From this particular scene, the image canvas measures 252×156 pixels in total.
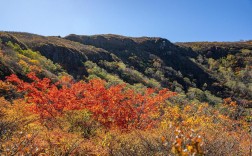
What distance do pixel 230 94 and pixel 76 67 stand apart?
56.8 metres

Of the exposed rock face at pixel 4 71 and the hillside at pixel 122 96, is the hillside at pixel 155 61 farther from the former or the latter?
the exposed rock face at pixel 4 71

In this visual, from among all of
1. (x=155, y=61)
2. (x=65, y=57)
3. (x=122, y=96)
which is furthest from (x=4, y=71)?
(x=155, y=61)

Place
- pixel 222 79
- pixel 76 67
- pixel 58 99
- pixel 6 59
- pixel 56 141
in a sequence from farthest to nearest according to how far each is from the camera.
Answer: pixel 222 79, pixel 76 67, pixel 6 59, pixel 58 99, pixel 56 141

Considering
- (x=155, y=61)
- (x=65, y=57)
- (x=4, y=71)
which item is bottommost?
(x=155, y=61)

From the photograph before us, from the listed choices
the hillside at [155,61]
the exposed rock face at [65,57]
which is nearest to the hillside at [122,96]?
the exposed rock face at [65,57]

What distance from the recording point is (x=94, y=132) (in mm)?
19641

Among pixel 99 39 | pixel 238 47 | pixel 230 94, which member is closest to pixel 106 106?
pixel 230 94

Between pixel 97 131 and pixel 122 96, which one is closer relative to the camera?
pixel 97 131

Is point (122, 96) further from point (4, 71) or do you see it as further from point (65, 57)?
point (65, 57)

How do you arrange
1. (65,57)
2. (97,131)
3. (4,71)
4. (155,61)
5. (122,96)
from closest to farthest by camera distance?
(97,131) < (122,96) < (4,71) < (65,57) < (155,61)

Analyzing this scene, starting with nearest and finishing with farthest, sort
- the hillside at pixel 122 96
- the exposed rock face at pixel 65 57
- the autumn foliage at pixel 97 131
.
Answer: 1. the autumn foliage at pixel 97 131
2. the hillside at pixel 122 96
3. the exposed rock face at pixel 65 57

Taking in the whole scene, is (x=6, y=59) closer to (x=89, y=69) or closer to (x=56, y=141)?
(x=56, y=141)

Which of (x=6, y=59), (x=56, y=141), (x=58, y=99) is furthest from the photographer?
(x=6, y=59)

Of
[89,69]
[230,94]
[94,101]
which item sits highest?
[94,101]
